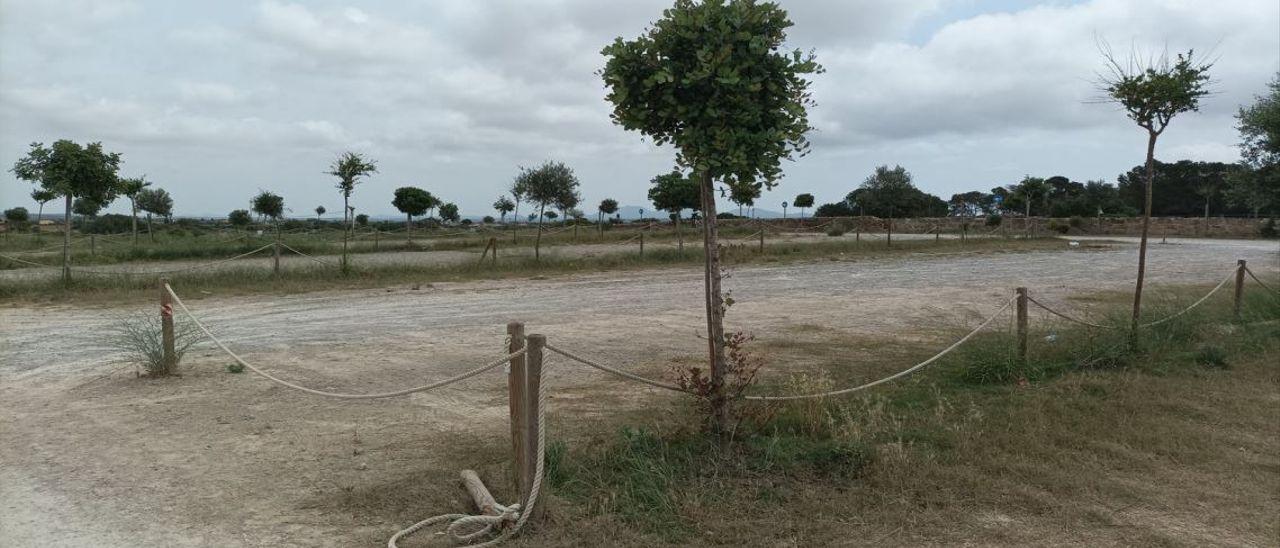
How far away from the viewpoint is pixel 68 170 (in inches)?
548

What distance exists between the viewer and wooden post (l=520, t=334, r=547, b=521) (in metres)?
3.71

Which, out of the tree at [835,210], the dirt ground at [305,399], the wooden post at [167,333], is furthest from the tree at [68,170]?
the tree at [835,210]

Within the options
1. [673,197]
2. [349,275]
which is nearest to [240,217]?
[673,197]

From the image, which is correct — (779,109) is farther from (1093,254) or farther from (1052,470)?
(1093,254)

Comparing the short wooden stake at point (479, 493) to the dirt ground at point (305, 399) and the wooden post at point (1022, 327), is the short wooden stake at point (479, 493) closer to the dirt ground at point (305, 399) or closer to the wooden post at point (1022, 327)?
the dirt ground at point (305, 399)

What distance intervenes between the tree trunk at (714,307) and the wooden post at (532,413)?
99 centimetres

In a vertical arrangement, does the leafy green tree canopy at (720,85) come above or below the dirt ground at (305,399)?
above

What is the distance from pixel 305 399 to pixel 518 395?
324 cm

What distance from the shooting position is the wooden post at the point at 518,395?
373 cm

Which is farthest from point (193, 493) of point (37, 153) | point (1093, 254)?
point (1093, 254)

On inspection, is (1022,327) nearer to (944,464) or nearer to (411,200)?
(944,464)

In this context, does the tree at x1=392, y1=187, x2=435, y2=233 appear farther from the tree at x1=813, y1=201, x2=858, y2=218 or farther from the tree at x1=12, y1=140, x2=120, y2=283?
the tree at x1=813, y1=201, x2=858, y2=218

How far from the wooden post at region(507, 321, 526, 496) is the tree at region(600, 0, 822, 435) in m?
0.99

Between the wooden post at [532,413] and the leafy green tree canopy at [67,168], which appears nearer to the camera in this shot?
the wooden post at [532,413]
